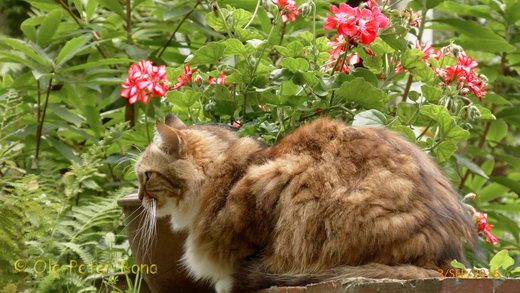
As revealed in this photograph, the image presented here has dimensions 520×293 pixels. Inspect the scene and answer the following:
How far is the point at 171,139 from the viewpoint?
8.61 ft

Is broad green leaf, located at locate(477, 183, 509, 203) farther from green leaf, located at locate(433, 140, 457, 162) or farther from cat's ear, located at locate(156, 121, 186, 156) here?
cat's ear, located at locate(156, 121, 186, 156)

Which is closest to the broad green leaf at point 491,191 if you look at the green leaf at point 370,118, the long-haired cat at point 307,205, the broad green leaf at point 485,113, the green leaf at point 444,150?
the broad green leaf at point 485,113

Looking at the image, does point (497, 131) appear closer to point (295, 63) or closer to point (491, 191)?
point (491, 191)

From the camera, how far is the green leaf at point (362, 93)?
2.65 m

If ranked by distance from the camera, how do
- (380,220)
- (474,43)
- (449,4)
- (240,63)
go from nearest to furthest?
(380,220), (240,63), (474,43), (449,4)

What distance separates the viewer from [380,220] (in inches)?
85.7

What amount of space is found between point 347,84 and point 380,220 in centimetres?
66

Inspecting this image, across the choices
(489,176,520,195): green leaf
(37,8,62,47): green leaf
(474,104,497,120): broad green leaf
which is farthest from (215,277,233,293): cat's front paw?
(489,176,520,195): green leaf

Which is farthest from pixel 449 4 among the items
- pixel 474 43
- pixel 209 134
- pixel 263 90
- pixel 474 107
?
pixel 209 134

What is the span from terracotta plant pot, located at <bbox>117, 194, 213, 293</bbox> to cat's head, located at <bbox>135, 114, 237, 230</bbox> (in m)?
0.11

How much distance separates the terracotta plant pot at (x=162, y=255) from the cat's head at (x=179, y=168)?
0.36 ft

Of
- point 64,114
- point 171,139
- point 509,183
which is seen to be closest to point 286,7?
point 171,139

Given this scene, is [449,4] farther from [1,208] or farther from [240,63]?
[1,208]

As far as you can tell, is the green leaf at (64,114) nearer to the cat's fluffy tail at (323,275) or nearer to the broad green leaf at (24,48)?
the broad green leaf at (24,48)
